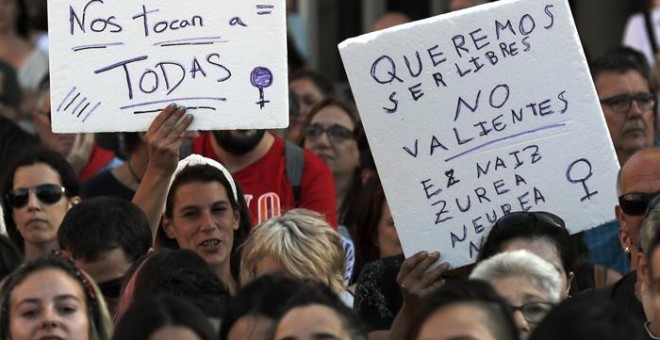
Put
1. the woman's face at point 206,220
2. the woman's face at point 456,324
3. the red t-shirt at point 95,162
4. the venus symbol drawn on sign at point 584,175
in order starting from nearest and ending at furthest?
the woman's face at point 456,324 → the venus symbol drawn on sign at point 584,175 → the woman's face at point 206,220 → the red t-shirt at point 95,162

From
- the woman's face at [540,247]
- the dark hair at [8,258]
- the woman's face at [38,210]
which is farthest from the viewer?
the woman's face at [38,210]

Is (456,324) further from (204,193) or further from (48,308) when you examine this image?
(204,193)

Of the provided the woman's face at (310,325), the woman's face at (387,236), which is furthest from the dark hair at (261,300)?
the woman's face at (387,236)

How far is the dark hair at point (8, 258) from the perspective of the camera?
8.29m

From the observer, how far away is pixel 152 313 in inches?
253

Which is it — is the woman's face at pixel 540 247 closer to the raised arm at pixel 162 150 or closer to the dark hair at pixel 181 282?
the dark hair at pixel 181 282

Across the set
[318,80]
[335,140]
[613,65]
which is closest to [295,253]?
[613,65]

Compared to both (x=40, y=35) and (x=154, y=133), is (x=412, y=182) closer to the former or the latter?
(x=154, y=133)

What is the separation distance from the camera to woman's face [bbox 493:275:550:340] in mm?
6797

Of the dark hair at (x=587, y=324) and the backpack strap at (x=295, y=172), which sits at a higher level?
the backpack strap at (x=295, y=172)

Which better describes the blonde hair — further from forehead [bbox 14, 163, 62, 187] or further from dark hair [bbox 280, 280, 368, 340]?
forehead [bbox 14, 163, 62, 187]

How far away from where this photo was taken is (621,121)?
32.2 ft

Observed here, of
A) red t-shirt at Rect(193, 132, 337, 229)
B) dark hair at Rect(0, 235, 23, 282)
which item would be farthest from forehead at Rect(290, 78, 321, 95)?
dark hair at Rect(0, 235, 23, 282)

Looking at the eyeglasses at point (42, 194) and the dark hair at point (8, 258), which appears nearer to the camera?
the dark hair at point (8, 258)
